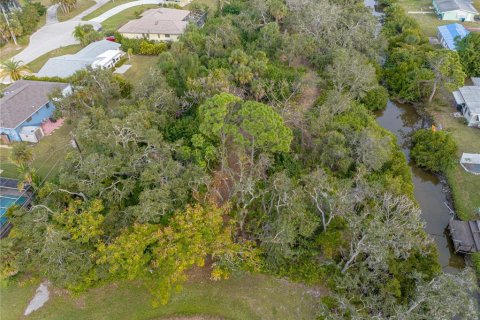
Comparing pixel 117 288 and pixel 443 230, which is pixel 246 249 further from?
pixel 443 230

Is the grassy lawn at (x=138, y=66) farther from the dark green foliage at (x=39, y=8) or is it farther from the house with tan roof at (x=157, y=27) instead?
the dark green foliage at (x=39, y=8)

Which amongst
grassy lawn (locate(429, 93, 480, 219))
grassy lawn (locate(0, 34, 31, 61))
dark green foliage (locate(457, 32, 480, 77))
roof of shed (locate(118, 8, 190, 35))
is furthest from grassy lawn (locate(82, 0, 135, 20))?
dark green foliage (locate(457, 32, 480, 77))

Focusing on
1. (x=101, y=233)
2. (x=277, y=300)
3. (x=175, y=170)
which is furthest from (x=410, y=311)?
(x=101, y=233)

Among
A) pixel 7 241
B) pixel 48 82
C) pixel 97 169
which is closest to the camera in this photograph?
pixel 7 241

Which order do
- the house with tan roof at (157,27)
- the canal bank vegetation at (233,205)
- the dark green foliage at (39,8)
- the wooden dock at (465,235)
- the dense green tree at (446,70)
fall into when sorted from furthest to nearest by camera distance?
the dark green foliage at (39,8), the house with tan roof at (157,27), the dense green tree at (446,70), the wooden dock at (465,235), the canal bank vegetation at (233,205)

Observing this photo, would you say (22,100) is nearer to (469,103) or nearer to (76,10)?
(76,10)

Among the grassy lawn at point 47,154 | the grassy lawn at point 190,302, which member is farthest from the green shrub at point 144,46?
the grassy lawn at point 190,302
